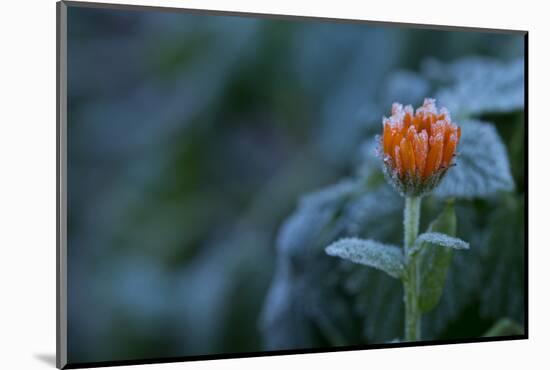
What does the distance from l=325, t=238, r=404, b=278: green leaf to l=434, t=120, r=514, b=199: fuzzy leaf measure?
19 centimetres

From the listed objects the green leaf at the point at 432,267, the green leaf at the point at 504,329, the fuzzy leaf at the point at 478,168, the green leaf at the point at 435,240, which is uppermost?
the fuzzy leaf at the point at 478,168

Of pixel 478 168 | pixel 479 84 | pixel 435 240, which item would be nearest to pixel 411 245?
pixel 435 240

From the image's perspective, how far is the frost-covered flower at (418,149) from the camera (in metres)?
1.33

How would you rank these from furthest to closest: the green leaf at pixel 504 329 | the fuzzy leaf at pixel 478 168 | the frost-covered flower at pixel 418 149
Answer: the green leaf at pixel 504 329 → the fuzzy leaf at pixel 478 168 → the frost-covered flower at pixel 418 149

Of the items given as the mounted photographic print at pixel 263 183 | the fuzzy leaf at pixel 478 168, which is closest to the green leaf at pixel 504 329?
the mounted photographic print at pixel 263 183

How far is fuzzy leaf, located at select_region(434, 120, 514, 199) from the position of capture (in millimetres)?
1546

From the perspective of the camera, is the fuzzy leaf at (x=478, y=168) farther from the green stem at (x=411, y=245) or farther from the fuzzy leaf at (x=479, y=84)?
the green stem at (x=411, y=245)

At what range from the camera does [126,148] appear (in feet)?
6.13

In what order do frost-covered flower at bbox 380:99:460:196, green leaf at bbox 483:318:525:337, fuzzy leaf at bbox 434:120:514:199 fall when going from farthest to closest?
green leaf at bbox 483:318:525:337
fuzzy leaf at bbox 434:120:514:199
frost-covered flower at bbox 380:99:460:196

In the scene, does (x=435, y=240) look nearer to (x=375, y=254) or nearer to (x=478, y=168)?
(x=375, y=254)

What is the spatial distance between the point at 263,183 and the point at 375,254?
1.72 ft

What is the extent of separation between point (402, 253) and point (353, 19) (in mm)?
534

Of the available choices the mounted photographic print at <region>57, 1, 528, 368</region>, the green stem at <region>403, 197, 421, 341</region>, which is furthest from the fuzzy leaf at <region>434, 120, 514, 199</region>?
the green stem at <region>403, 197, 421, 341</region>

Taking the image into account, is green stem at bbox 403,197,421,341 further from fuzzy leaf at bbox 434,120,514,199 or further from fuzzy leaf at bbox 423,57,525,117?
fuzzy leaf at bbox 423,57,525,117
